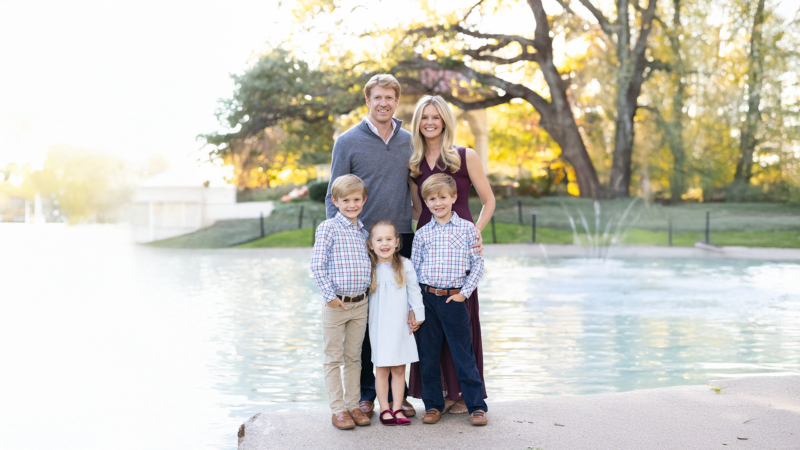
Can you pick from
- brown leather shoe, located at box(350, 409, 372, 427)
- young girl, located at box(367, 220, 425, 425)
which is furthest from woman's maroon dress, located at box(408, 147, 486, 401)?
brown leather shoe, located at box(350, 409, 372, 427)

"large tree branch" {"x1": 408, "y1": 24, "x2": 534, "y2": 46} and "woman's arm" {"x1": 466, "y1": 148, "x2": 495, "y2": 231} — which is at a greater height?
"large tree branch" {"x1": 408, "y1": 24, "x2": 534, "y2": 46}

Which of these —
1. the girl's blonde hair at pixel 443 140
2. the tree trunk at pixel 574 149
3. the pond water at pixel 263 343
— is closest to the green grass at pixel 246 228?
the tree trunk at pixel 574 149

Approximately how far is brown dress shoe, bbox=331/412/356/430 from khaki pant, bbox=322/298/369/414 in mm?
30

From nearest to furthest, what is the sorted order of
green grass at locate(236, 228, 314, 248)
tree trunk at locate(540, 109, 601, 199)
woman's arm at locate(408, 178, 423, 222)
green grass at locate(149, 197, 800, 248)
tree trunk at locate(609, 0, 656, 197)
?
woman's arm at locate(408, 178, 423, 222) → green grass at locate(149, 197, 800, 248) → tree trunk at locate(609, 0, 656, 197) → green grass at locate(236, 228, 314, 248) → tree trunk at locate(540, 109, 601, 199)

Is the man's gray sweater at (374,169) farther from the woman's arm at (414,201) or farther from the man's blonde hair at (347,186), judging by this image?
the man's blonde hair at (347,186)

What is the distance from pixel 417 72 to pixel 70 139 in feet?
77.2

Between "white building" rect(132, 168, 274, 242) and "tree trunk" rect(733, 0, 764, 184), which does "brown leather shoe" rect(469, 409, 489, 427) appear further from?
"white building" rect(132, 168, 274, 242)

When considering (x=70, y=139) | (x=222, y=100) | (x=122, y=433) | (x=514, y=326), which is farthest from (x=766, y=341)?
(x=70, y=139)

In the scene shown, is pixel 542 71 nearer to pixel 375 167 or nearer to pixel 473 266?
pixel 375 167

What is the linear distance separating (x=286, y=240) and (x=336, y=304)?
1989cm

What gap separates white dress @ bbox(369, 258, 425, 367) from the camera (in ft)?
13.3

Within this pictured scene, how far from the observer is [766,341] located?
7500mm

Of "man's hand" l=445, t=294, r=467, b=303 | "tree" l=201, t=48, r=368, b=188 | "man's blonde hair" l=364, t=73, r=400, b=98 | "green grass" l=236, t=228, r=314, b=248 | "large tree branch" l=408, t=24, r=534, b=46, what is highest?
"large tree branch" l=408, t=24, r=534, b=46

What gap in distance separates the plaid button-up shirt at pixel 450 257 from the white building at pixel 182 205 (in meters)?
24.7
